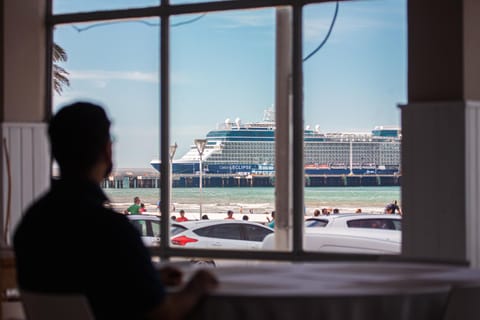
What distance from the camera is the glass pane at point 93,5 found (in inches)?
265

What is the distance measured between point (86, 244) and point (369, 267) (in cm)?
167

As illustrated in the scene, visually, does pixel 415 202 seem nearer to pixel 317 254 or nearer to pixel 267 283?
pixel 317 254

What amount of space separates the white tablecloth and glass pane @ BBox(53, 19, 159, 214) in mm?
3932

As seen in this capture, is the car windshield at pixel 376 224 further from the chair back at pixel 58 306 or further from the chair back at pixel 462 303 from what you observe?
the chair back at pixel 58 306

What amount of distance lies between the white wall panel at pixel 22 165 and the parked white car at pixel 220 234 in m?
1.29

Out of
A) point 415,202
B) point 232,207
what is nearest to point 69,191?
point 415,202

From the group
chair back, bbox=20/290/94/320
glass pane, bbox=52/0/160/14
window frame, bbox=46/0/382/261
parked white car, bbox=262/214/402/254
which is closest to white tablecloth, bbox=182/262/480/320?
chair back, bbox=20/290/94/320

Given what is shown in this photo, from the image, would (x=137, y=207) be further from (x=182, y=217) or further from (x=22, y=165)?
(x=22, y=165)

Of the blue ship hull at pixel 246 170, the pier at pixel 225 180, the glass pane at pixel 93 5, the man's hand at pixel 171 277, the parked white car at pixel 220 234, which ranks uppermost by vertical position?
the glass pane at pixel 93 5

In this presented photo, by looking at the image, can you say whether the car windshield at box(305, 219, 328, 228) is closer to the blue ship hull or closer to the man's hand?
the blue ship hull

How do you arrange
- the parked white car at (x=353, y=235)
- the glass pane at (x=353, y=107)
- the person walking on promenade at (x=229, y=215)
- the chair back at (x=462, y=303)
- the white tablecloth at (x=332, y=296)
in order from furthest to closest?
the person walking on promenade at (x=229, y=215) < the parked white car at (x=353, y=235) < the glass pane at (x=353, y=107) < the chair back at (x=462, y=303) < the white tablecloth at (x=332, y=296)

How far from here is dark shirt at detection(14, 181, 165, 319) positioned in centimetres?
194

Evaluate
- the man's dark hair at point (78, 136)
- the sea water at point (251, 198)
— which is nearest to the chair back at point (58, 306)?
the man's dark hair at point (78, 136)

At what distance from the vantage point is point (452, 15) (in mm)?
5383
